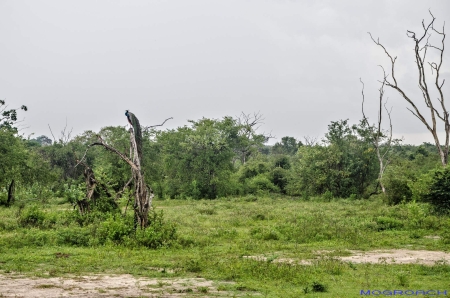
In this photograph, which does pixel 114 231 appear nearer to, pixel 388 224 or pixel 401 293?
pixel 401 293

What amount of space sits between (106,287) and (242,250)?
19.5ft

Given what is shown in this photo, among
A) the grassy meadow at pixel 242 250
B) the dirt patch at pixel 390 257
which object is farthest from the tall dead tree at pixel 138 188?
the dirt patch at pixel 390 257

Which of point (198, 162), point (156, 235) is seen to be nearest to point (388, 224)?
point (156, 235)

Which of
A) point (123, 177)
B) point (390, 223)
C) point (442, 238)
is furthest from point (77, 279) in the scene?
point (123, 177)

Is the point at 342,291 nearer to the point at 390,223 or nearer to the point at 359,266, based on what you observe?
the point at 359,266

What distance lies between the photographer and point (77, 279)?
1019 centimetres

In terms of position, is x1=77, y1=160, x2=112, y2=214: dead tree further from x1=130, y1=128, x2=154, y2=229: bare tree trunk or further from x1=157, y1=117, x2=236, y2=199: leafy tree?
x1=157, y1=117, x2=236, y2=199: leafy tree

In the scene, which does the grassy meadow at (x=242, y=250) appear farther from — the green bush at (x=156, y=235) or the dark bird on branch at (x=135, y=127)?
the dark bird on branch at (x=135, y=127)

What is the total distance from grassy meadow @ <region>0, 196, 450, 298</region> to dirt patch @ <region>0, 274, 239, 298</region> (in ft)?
1.10

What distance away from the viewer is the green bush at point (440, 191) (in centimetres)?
2000

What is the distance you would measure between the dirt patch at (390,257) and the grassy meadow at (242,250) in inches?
6.8

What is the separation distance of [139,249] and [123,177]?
26218mm

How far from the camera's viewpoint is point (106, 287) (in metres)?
9.46

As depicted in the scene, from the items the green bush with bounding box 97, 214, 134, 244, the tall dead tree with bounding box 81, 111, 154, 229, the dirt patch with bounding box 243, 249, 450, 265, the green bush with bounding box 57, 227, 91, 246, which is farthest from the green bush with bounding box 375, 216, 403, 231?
the green bush with bounding box 57, 227, 91, 246
